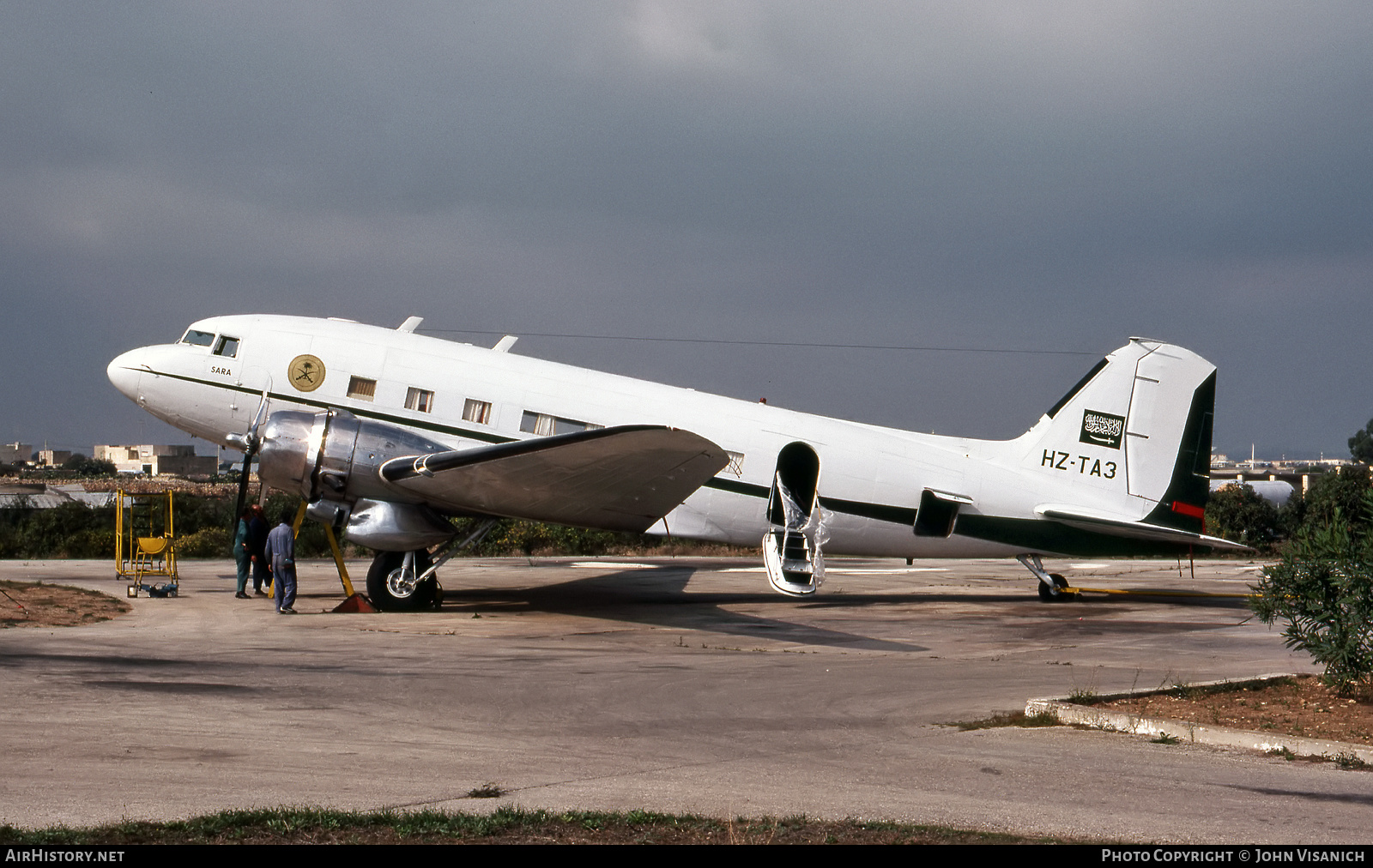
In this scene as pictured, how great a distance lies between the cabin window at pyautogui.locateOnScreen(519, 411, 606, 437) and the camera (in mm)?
16406

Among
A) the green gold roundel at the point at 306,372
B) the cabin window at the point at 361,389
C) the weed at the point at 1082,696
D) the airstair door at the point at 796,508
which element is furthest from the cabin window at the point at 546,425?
the weed at the point at 1082,696

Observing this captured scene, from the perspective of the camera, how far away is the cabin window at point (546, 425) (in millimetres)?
16406

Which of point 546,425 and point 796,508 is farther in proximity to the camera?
point 796,508

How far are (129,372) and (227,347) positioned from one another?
1800mm

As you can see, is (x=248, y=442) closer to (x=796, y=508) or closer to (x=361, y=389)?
(x=361, y=389)

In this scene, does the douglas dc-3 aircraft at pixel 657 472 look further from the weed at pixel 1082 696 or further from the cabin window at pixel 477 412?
the weed at pixel 1082 696

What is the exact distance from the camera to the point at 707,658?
1169cm

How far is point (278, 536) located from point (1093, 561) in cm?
2333

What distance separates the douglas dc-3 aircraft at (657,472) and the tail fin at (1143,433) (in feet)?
0.10

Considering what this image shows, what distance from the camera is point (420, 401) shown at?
16.3 m

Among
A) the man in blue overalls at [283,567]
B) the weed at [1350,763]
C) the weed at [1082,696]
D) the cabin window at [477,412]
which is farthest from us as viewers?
the cabin window at [477,412]

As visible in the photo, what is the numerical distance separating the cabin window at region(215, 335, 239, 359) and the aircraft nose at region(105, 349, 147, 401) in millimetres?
1333

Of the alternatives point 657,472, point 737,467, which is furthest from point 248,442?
point 737,467

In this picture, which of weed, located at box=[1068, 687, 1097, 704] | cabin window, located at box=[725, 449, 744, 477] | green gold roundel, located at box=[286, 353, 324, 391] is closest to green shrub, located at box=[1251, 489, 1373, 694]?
weed, located at box=[1068, 687, 1097, 704]
